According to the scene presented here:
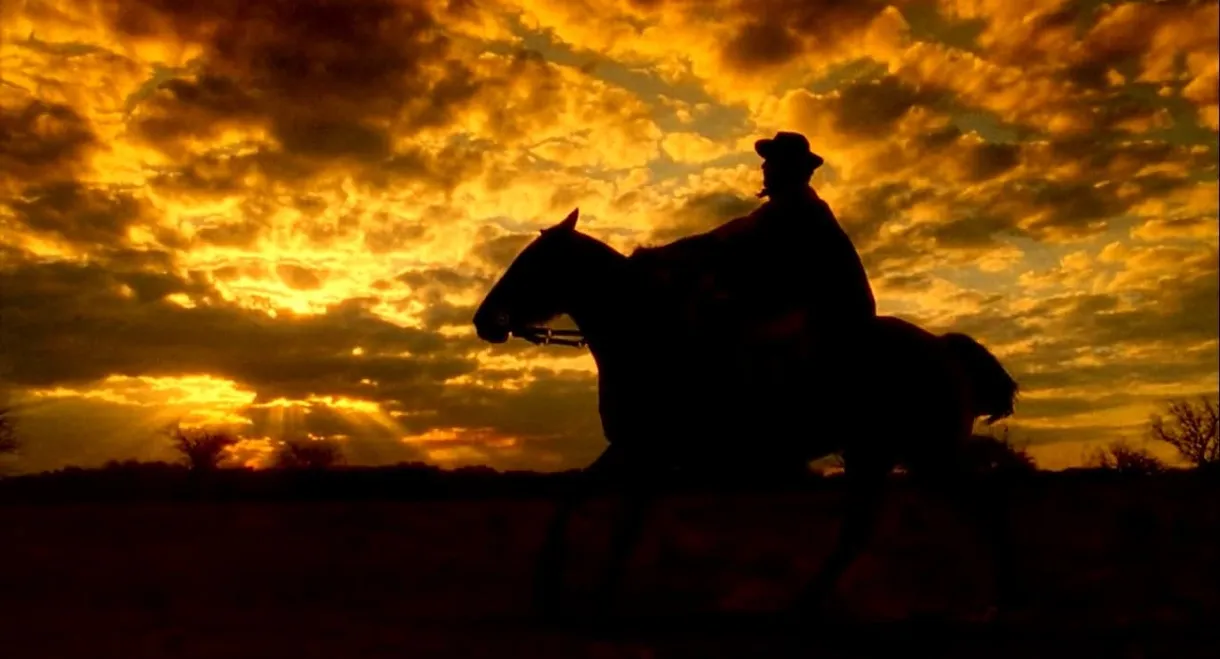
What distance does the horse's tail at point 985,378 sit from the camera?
28.5 ft

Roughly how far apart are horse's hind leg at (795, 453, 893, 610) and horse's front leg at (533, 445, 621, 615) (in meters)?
1.67

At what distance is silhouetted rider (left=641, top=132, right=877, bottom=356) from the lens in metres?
7.25

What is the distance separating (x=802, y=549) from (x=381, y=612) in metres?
5.02

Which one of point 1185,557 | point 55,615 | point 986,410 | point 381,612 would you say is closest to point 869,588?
point 986,410

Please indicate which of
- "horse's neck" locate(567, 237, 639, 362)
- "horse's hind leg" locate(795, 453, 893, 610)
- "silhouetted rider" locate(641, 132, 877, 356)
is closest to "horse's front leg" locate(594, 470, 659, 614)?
"horse's neck" locate(567, 237, 639, 362)

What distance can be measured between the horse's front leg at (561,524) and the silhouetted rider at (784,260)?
1255 mm

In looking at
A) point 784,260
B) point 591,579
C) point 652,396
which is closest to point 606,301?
point 652,396

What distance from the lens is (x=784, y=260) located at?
7.48m

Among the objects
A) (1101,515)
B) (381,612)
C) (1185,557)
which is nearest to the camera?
(381,612)

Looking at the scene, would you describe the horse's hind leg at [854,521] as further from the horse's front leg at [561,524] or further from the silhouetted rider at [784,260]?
the horse's front leg at [561,524]

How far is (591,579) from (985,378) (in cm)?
414

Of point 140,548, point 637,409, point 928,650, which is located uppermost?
point 637,409

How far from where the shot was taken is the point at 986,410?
8719 millimetres

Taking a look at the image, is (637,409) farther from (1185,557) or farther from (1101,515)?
(1101,515)
